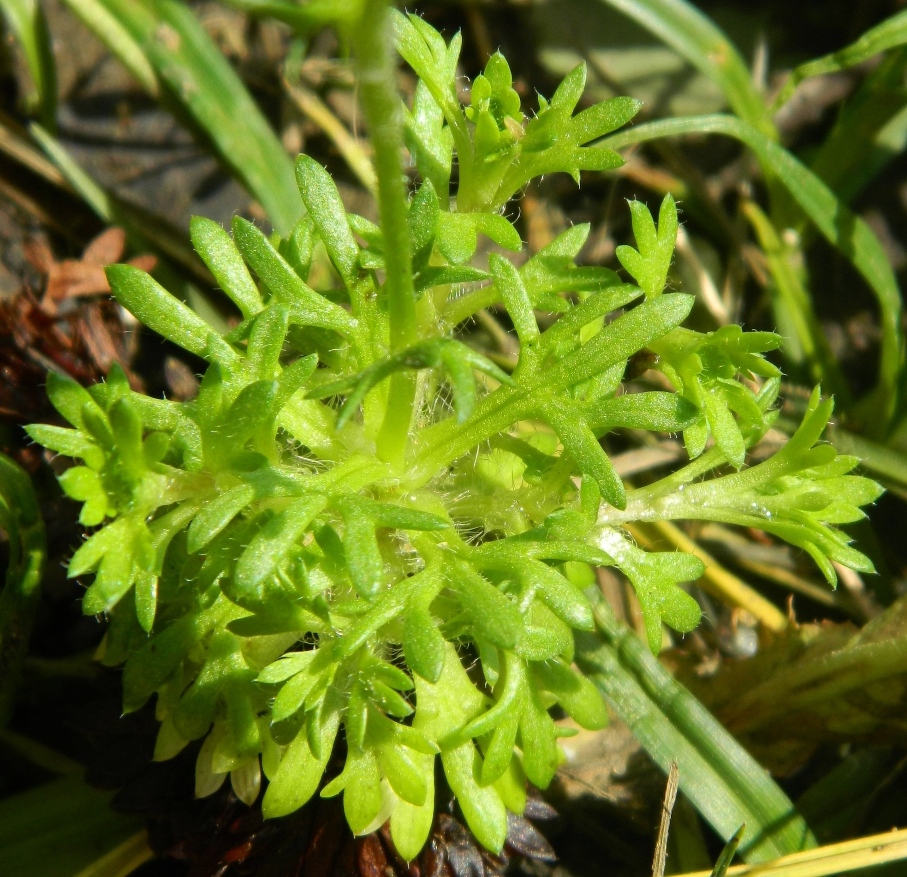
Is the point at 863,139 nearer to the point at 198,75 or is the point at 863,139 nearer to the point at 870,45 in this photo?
the point at 870,45

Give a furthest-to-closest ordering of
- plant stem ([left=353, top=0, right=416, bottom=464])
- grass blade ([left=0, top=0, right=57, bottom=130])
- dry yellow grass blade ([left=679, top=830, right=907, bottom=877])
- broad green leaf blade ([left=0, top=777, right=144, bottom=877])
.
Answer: grass blade ([left=0, top=0, right=57, bottom=130])
broad green leaf blade ([left=0, top=777, right=144, bottom=877])
dry yellow grass blade ([left=679, top=830, right=907, bottom=877])
plant stem ([left=353, top=0, right=416, bottom=464])

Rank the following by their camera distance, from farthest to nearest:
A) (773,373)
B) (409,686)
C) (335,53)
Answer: (335,53) → (773,373) → (409,686)

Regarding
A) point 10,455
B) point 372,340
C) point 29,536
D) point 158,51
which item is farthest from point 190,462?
point 158,51

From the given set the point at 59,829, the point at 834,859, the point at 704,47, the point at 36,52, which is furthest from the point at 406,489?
the point at 36,52

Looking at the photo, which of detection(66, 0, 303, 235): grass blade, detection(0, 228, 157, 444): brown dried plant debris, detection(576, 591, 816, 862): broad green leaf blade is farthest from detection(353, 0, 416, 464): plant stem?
detection(66, 0, 303, 235): grass blade

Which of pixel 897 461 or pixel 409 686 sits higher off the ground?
pixel 409 686

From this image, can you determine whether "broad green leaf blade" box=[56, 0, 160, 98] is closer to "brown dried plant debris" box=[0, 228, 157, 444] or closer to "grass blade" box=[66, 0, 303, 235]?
"grass blade" box=[66, 0, 303, 235]

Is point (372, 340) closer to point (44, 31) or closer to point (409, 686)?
point (409, 686)
